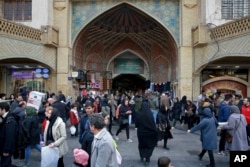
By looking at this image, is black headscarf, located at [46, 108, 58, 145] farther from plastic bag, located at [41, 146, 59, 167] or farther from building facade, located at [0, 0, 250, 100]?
building facade, located at [0, 0, 250, 100]

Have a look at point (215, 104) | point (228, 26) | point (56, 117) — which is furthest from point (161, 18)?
point (56, 117)

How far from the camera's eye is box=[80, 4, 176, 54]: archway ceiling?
19.4 m

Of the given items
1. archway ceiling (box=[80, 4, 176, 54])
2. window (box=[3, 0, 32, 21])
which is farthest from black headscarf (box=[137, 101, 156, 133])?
archway ceiling (box=[80, 4, 176, 54])

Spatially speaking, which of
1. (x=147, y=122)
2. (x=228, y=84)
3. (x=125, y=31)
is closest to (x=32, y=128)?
→ (x=147, y=122)

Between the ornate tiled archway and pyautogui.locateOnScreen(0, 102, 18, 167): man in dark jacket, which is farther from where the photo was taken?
the ornate tiled archway

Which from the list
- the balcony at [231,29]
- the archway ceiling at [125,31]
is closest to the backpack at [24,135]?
the balcony at [231,29]

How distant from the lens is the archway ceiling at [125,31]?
19.4m

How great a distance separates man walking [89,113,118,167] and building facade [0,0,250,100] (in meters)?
10.5

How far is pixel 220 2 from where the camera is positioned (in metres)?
15.4

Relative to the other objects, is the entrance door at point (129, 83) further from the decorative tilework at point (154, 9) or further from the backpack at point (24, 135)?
the backpack at point (24, 135)

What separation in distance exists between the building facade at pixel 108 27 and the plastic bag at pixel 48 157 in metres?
9.22

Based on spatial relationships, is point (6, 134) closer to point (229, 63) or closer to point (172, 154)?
point (172, 154)

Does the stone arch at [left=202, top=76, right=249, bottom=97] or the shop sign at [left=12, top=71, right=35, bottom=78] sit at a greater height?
the shop sign at [left=12, top=71, right=35, bottom=78]

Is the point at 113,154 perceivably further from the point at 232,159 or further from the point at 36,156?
the point at 36,156
